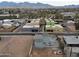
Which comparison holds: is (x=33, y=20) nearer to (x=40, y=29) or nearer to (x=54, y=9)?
(x=40, y=29)

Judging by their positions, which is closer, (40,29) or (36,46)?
(40,29)

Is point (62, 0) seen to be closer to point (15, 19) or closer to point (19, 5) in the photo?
point (19, 5)

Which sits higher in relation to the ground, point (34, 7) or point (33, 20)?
point (34, 7)

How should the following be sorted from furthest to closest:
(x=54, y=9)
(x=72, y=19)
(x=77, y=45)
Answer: (x=72, y=19) < (x=77, y=45) < (x=54, y=9)

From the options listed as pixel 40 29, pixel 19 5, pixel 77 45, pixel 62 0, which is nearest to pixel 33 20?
pixel 40 29

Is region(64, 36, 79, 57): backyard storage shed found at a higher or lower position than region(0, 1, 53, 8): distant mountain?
lower

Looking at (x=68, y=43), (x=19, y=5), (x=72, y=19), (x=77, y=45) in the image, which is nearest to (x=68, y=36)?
(x=68, y=43)

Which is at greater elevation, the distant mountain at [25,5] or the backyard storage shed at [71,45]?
the distant mountain at [25,5]

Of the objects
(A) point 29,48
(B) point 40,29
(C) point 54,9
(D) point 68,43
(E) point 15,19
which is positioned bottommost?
(A) point 29,48

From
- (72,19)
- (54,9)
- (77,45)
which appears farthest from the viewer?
(72,19)

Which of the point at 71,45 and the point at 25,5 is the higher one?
the point at 25,5
